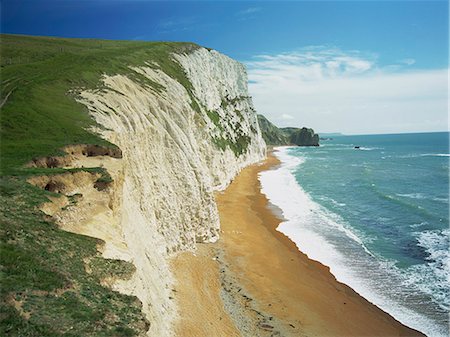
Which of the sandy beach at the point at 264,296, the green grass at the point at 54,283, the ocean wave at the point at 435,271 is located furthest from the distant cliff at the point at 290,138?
the green grass at the point at 54,283

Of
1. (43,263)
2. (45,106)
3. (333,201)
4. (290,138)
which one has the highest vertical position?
(290,138)

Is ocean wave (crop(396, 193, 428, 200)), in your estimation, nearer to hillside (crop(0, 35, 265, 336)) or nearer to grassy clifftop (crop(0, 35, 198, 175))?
hillside (crop(0, 35, 265, 336))

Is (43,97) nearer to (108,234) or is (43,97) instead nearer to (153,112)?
(153,112)

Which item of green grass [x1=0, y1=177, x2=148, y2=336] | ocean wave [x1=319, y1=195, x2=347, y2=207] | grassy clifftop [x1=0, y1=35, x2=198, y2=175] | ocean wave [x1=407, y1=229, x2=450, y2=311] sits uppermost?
grassy clifftop [x1=0, y1=35, x2=198, y2=175]

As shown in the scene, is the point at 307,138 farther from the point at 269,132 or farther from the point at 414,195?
the point at 414,195

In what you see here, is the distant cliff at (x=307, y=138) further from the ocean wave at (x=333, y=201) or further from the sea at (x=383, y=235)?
the ocean wave at (x=333, y=201)

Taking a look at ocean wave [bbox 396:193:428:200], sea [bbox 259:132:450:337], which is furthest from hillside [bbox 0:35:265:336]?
ocean wave [bbox 396:193:428:200]

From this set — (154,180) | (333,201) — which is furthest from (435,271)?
(333,201)
